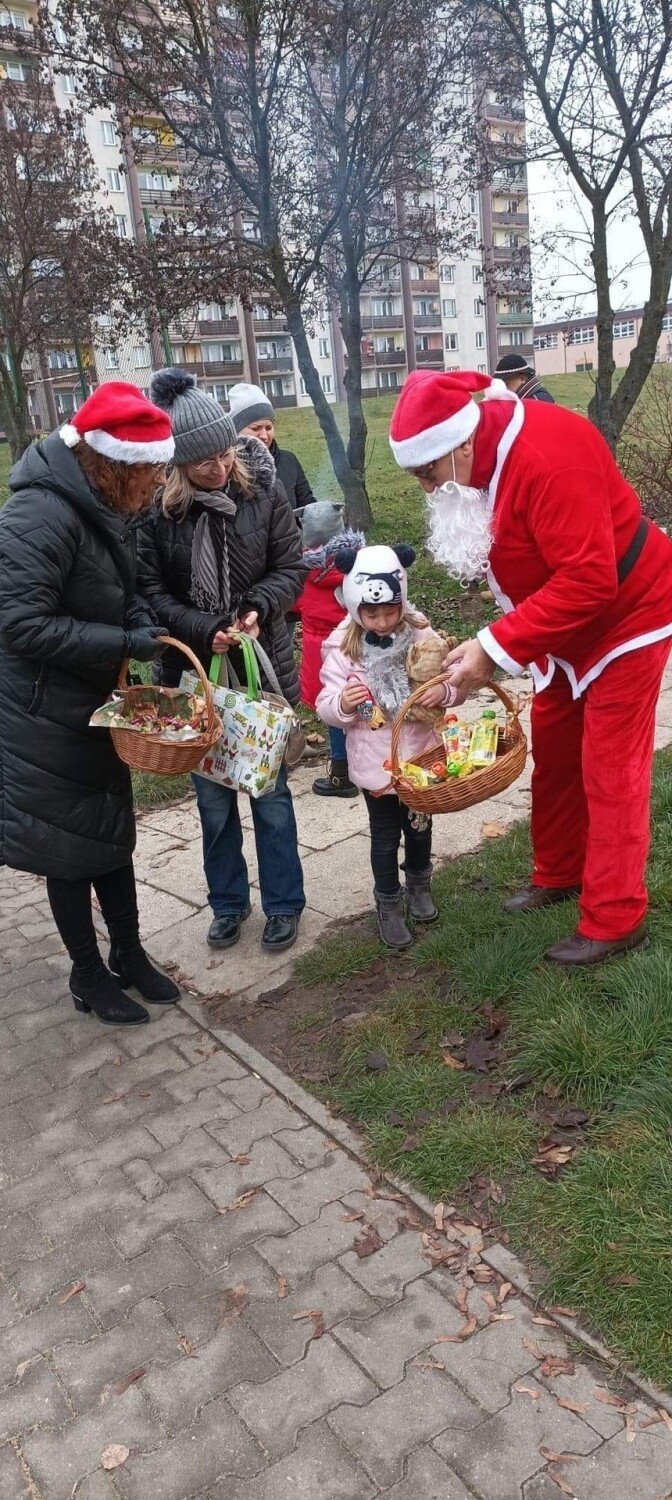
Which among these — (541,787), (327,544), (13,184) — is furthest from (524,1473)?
(13,184)

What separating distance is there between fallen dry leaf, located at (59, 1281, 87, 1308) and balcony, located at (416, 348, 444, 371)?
29.7 feet

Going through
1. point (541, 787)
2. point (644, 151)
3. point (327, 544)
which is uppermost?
point (644, 151)

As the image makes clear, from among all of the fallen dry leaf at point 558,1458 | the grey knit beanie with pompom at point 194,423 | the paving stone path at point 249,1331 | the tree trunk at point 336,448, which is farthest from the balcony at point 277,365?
the fallen dry leaf at point 558,1458

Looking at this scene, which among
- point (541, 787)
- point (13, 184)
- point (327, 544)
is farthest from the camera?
point (13, 184)

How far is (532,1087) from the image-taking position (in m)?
3.04

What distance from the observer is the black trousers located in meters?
3.91

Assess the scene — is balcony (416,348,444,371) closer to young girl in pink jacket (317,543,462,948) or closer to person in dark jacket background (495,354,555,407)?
person in dark jacket background (495,354,555,407)

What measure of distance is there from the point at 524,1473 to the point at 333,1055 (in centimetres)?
154

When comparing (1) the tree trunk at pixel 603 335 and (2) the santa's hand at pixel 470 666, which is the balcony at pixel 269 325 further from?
(2) the santa's hand at pixel 470 666

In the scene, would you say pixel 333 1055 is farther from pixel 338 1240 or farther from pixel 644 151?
pixel 644 151

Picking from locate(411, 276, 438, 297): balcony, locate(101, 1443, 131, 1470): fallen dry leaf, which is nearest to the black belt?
locate(101, 1443, 131, 1470): fallen dry leaf

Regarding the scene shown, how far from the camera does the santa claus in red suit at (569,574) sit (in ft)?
9.58

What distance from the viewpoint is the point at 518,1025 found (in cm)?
328

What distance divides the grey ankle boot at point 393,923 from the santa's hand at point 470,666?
43.5 inches
